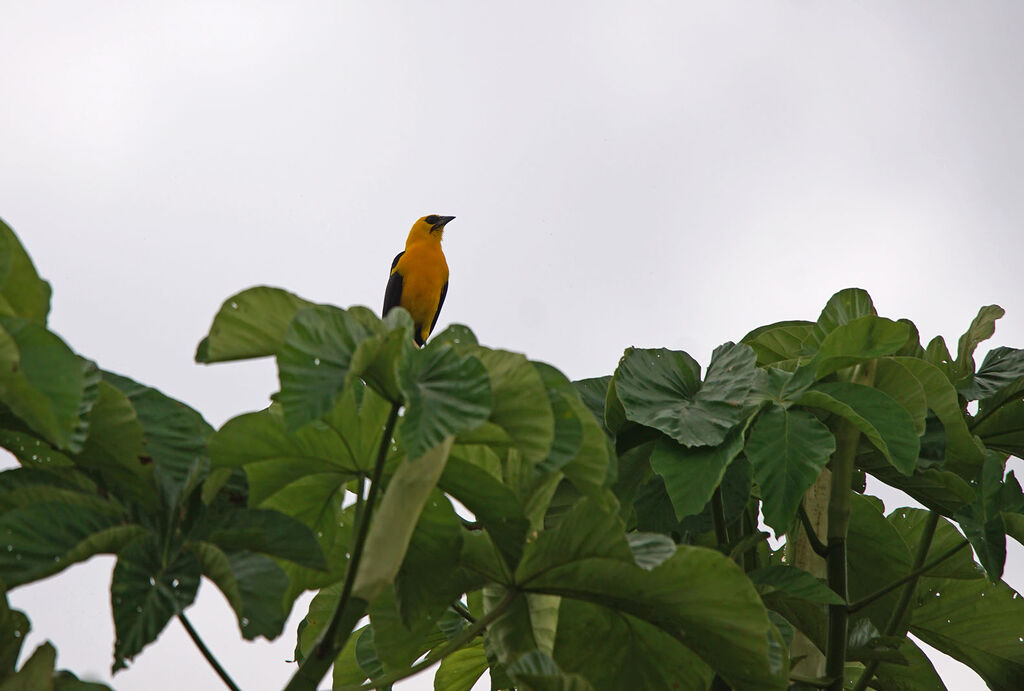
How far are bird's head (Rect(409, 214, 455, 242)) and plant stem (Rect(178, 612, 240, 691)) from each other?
6100mm

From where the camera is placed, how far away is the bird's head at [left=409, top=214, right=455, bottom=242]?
698cm

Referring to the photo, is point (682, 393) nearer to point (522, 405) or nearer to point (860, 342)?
point (860, 342)

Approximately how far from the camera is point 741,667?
1104 mm

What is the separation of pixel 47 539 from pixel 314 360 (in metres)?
0.29

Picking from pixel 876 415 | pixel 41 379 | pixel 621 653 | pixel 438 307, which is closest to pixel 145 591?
pixel 41 379

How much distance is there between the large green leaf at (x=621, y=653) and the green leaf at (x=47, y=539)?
1.94ft

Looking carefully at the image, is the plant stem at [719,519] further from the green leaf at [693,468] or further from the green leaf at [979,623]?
the green leaf at [979,623]

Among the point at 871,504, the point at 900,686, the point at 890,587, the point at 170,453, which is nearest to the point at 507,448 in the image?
the point at 170,453

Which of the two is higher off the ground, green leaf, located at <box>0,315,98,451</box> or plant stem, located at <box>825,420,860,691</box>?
plant stem, located at <box>825,420,860,691</box>

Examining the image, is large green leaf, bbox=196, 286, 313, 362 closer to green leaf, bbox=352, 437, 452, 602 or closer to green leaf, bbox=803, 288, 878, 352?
green leaf, bbox=352, 437, 452, 602

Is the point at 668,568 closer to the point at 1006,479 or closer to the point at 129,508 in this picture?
the point at 129,508

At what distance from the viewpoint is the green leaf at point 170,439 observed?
3.17ft

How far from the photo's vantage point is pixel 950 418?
4.93 feet

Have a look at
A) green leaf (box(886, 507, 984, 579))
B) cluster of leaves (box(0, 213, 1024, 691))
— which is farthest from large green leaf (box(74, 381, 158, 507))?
green leaf (box(886, 507, 984, 579))
